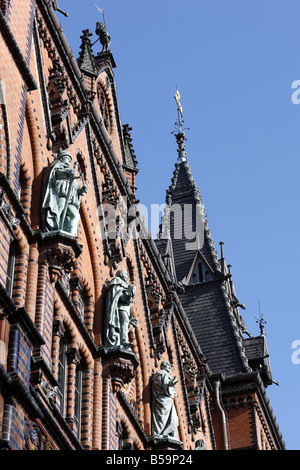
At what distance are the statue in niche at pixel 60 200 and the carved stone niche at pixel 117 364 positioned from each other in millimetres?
3418

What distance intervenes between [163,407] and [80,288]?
4724 mm

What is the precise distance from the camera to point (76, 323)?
2191 centimetres

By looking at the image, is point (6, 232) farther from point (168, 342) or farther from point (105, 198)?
point (168, 342)

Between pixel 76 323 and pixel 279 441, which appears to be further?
pixel 279 441

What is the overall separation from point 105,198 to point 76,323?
4.63m

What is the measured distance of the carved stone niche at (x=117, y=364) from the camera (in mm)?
22641

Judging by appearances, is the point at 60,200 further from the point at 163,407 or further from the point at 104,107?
the point at 104,107

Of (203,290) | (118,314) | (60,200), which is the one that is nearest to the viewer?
(60,200)

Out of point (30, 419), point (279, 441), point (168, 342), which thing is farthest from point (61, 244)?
point (279, 441)

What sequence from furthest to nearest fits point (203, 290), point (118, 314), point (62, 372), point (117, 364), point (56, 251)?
point (203, 290) → point (118, 314) → point (117, 364) → point (62, 372) → point (56, 251)

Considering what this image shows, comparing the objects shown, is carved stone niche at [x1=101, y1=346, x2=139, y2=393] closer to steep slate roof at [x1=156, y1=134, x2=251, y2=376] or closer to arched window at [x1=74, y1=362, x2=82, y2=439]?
arched window at [x1=74, y1=362, x2=82, y2=439]

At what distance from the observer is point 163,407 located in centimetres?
2622

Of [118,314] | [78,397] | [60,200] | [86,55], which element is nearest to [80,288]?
[118,314]
